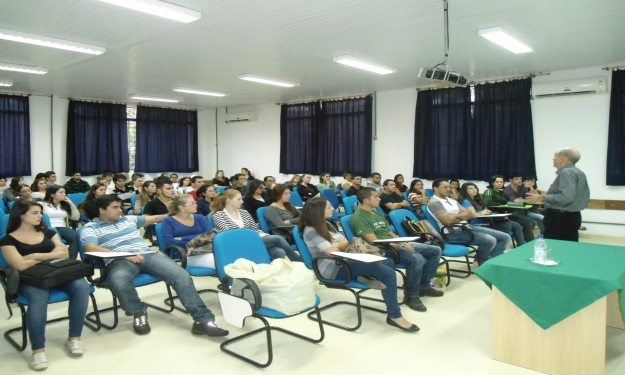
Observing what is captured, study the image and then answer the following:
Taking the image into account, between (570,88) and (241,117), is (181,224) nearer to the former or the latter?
Answer: (570,88)

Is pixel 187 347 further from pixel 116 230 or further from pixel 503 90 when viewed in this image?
pixel 503 90

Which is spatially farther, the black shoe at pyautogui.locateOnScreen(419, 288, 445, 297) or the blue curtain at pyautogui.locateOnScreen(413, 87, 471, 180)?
the blue curtain at pyautogui.locateOnScreen(413, 87, 471, 180)

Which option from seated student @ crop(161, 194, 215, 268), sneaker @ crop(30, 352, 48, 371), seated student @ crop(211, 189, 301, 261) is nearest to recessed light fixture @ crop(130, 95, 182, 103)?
seated student @ crop(211, 189, 301, 261)

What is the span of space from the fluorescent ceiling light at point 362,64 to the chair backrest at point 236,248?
4064 mm

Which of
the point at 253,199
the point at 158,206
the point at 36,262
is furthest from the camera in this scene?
the point at 253,199

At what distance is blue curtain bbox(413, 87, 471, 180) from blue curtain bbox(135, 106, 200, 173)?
6.78m

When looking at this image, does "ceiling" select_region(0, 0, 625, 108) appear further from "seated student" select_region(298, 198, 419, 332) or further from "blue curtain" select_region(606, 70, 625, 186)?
"seated student" select_region(298, 198, 419, 332)

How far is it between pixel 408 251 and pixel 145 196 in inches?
157

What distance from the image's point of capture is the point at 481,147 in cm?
857

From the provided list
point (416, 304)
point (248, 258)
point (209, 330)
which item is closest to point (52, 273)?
point (209, 330)

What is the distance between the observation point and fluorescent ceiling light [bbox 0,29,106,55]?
17.8 feet

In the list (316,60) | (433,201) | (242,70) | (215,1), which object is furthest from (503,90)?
(215,1)

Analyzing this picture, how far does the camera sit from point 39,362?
2.87 metres

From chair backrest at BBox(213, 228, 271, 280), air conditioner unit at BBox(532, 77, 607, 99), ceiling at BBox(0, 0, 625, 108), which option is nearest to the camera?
chair backrest at BBox(213, 228, 271, 280)
